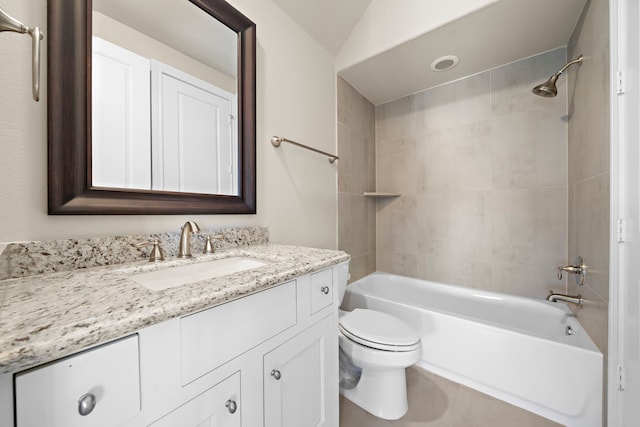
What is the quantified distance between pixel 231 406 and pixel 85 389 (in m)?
0.33

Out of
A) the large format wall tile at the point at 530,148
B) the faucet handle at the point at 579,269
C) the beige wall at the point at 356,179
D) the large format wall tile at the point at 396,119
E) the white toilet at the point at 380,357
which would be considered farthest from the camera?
the large format wall tile at the point at 396,119

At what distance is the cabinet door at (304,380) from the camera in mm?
703

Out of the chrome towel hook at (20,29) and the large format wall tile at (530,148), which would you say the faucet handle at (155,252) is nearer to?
the chrome towel hook at (20,29)

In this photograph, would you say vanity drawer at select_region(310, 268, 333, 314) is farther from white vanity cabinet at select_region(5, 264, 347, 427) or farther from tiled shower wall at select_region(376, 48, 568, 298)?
tiled shower wall at select_region(376, 48, 568, 298)

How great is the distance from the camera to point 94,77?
2.60 feet

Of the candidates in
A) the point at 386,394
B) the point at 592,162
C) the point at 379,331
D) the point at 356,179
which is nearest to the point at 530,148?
the point at 592,162

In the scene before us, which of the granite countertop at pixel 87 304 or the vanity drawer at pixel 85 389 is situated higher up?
the granite countertop at pixel 87 304

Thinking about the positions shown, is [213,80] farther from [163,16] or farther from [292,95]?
[292,95]

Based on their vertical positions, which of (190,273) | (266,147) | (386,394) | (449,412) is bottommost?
(449,412)

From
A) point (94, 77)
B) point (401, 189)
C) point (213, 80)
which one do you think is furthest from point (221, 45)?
point (401, 189)

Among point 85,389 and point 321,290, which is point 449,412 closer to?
point 321,290

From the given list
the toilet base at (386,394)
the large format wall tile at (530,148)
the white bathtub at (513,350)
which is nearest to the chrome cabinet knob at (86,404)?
the toilet base at (386,394)

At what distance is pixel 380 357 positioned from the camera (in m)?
1.17

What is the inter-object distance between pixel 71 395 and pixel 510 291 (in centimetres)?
238
